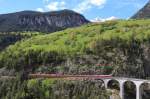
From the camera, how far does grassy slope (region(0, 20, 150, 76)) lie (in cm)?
13475

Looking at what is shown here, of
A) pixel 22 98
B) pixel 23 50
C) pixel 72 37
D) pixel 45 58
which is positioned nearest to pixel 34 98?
pixel 22 98

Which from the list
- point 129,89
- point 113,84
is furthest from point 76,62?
point 129,89

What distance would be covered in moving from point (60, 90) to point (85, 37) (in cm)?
3958

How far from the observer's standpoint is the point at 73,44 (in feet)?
477

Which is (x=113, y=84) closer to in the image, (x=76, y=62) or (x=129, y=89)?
(x=129, y=89)

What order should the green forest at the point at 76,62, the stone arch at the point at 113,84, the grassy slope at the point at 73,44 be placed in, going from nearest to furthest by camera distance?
the stone arch at the point at 113,84, the green forest at the point at 76,62, the grassy slope at the point at 73,44

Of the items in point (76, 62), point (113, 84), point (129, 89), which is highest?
point (76, 62)

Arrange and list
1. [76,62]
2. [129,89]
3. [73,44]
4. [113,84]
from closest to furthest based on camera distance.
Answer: [113,84], [129,89], [76,62], [73,44]

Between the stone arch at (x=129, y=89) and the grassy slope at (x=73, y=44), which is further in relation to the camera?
the grassy slope at (x=73, y=44)

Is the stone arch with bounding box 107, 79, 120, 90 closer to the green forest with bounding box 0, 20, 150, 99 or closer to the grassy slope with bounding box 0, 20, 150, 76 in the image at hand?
the green forest with bounding box 0, 20, 150, 99

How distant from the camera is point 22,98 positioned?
11962 centimetres

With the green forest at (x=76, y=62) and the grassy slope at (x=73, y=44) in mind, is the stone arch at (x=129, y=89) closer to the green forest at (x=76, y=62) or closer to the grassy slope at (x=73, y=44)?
the green forest at (x=76, y=62)

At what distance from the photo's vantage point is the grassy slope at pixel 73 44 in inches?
5305

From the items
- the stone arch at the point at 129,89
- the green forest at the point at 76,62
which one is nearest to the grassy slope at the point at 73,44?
the green forest at the point at 76,62
